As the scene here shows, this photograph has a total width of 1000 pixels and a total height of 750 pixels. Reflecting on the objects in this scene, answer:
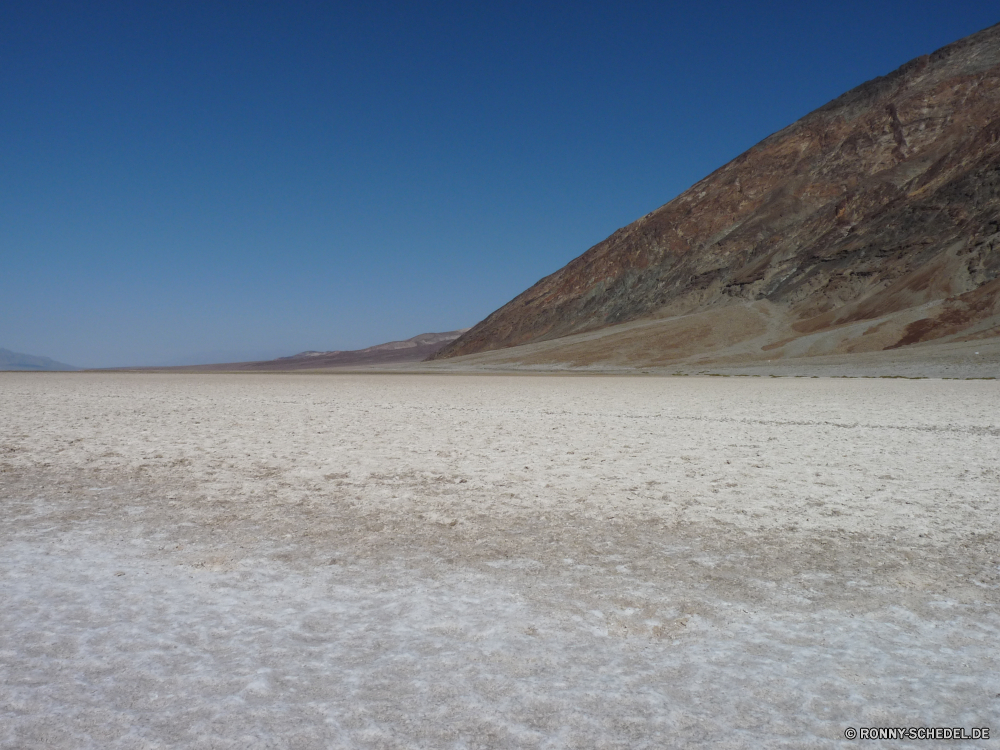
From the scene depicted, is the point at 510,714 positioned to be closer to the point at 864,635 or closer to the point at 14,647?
the point at 864,635

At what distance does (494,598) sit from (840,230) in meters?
68.8

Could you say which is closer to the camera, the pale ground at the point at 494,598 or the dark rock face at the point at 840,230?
the pale ground at the point at 494,598

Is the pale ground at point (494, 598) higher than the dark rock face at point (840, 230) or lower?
lower

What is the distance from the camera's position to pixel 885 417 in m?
12.0

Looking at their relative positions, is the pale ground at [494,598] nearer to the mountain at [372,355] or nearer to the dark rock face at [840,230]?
the dark rock face at [840,230]

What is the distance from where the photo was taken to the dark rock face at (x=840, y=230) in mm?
52094

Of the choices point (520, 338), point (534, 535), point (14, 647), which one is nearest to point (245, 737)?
point (14, 647)

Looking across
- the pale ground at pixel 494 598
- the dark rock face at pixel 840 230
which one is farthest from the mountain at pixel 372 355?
the pale ground at pixel 494 598

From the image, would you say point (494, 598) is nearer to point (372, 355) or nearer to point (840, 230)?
point (840, 230)

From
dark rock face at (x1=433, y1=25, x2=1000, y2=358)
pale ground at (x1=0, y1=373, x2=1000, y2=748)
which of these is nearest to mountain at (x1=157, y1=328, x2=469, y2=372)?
dark rock face at (x1=433, y1=25, x2=1000, y2=358)

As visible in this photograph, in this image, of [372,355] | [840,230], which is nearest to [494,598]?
[840,230]

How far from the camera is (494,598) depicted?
3.45 meters

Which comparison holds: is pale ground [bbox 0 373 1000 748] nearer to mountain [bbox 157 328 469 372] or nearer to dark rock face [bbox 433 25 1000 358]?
dark rock face [bbox 433 25 1000 358]

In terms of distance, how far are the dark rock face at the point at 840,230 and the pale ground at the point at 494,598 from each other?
148 feet
